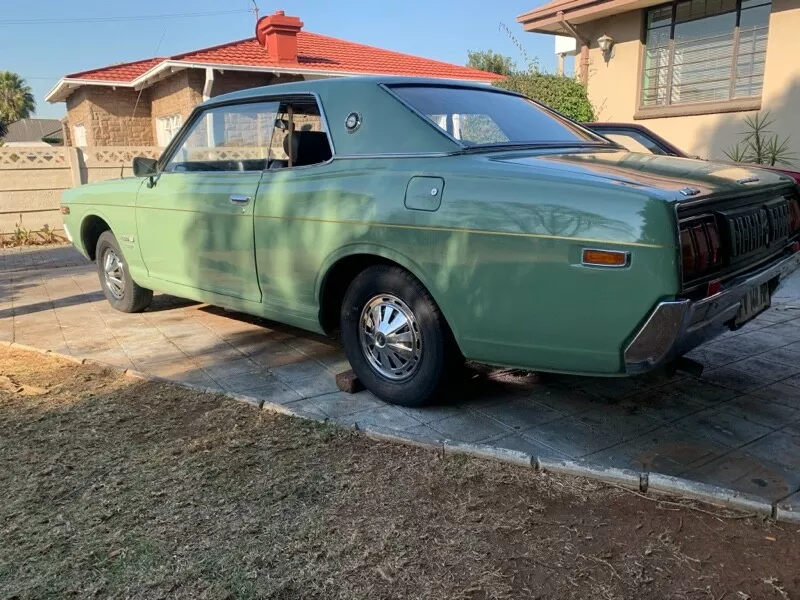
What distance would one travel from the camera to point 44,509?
9.32 ft

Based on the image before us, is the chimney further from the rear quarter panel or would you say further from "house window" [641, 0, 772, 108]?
the rear quarter panel

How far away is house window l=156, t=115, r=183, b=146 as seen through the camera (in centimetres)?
1540

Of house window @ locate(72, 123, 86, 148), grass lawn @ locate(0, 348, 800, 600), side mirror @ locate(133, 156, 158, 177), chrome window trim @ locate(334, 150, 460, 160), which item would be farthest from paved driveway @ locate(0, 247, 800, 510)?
house window @ locate(72, 123, 86, 148)

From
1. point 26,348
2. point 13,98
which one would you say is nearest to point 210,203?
point 26,348

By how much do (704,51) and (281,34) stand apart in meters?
8.86

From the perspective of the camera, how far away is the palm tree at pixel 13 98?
63031 millimetres

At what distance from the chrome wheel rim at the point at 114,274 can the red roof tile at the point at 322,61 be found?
28.0 ft

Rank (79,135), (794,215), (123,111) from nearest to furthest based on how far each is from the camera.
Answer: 1. (794,215)
2. (123,111)
3. (79,135)

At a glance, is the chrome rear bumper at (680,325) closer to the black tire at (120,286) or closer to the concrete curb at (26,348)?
the concrete curb at (26,348)

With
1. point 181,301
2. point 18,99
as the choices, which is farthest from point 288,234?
point 18,99

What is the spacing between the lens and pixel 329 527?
8.81ft

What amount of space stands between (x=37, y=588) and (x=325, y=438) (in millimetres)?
1420

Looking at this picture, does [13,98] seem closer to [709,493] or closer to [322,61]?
[322,61]

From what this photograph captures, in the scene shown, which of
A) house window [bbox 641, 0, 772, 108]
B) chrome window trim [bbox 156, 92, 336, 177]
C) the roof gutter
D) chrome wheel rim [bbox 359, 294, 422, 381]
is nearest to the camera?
chrome wheel rim [bbox 359, 294, 422, 381]
